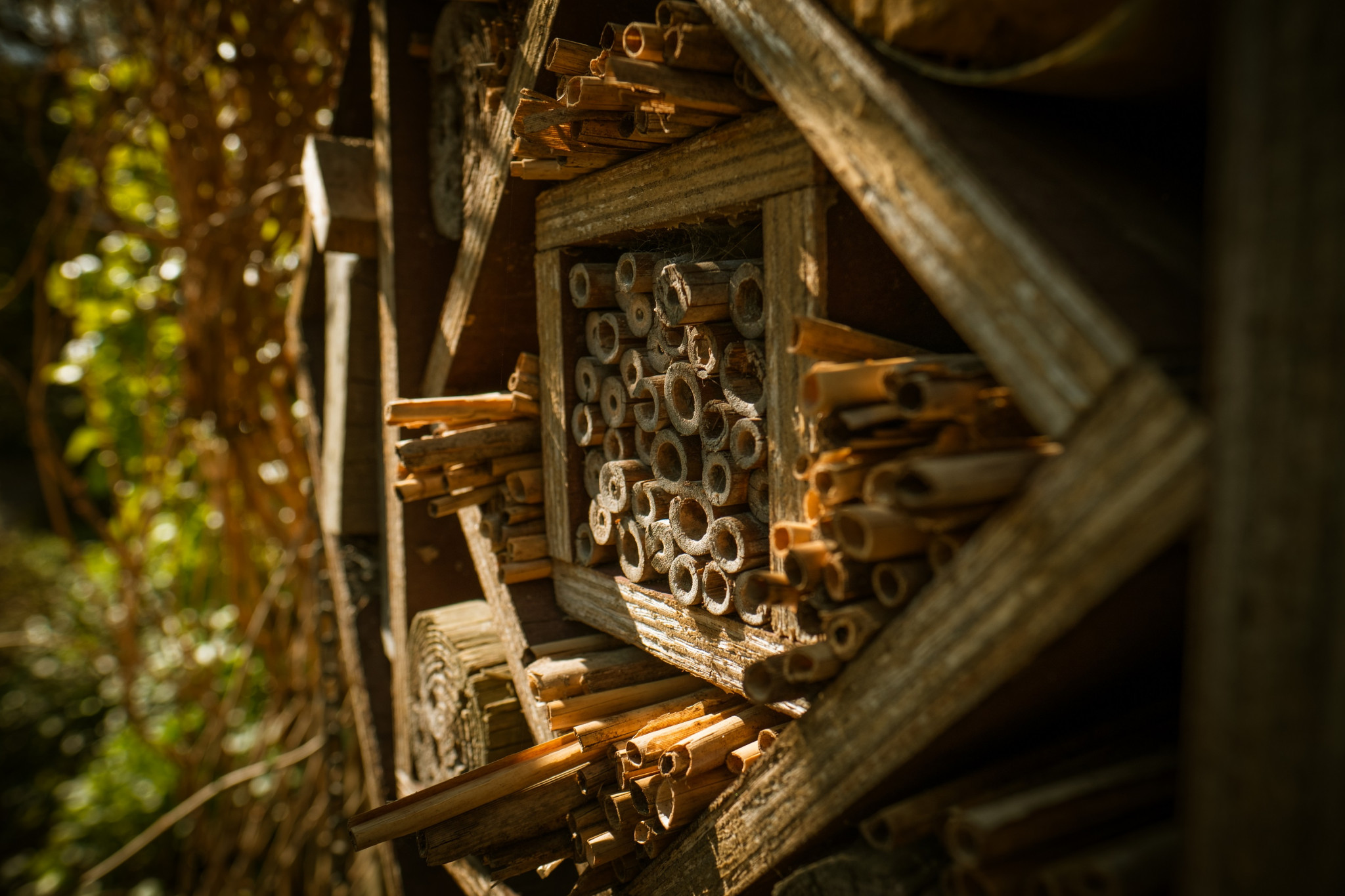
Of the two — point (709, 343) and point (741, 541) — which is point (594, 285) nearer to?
point (709, 343)

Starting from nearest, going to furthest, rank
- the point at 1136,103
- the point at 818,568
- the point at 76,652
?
the point at 1136,103 < the point at 818,568 < the point at 76,652

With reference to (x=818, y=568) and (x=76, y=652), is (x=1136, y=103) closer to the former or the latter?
(x=818, y=568)

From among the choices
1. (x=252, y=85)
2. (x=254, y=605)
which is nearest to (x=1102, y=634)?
(x=252, y=85)

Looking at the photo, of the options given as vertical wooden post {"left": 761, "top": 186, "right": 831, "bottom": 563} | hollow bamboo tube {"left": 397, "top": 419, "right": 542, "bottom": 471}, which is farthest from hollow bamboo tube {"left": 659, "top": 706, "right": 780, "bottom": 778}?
hollow bamboo tube {"left": 397, "top": 419, "right": 542, "bottom": 471}

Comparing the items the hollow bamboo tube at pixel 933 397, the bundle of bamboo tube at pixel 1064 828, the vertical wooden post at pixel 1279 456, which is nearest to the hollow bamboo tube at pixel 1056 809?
the bundle of bamboo tube at pixel 1064 828

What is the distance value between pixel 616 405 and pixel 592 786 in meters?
0.63

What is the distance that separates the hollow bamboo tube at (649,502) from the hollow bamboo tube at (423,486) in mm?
509

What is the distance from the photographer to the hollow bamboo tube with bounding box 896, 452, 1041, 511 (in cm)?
76

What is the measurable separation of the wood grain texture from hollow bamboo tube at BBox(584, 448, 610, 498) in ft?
1.41

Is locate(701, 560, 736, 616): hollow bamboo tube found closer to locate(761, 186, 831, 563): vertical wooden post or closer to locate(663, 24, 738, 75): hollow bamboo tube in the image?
locate(761, 186, 831, 563): vertical wooden post

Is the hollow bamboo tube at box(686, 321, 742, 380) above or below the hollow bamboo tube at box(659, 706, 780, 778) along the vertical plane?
above

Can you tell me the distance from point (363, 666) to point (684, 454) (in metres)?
1.46

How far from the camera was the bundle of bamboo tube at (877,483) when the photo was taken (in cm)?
79

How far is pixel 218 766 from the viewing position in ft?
13.2
